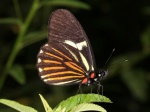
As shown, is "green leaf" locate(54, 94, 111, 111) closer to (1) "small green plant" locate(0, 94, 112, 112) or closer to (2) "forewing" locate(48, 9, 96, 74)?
Result: (1) "small green plant" locate(0, 94, 112, 112)

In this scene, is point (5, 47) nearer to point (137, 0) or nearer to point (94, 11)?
point (94, 11)

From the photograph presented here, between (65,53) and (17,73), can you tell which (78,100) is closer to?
(65,53)

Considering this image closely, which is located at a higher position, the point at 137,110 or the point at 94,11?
the point at 94,11

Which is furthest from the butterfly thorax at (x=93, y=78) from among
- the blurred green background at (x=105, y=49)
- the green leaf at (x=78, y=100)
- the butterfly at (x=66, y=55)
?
the blurred green background at (x=105, y=49)

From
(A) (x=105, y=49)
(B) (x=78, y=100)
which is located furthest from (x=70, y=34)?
(A) (x=105, y=49)

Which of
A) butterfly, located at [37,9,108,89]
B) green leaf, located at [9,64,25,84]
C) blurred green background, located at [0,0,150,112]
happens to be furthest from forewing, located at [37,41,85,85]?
blurred green background, located at [0,0,150,112]

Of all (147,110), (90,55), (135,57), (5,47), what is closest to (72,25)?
(90,55)
